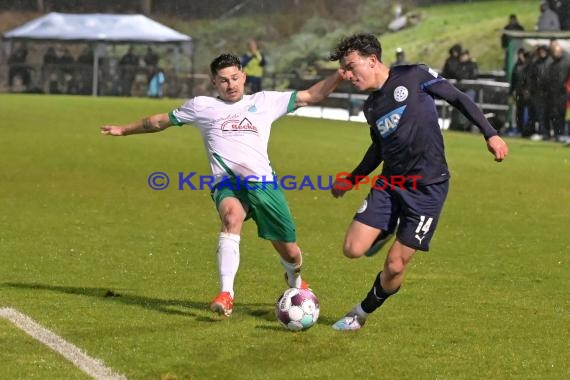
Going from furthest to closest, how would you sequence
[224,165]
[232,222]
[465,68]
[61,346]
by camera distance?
1. [465,68]
2. [224,165]
3. [232,222]
4. [61,346]

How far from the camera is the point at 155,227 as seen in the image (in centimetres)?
1491

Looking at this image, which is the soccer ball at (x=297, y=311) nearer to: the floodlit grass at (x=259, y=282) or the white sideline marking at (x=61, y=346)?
the floodlit grass at (x=259, y=282)

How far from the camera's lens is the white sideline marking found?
7559 mm

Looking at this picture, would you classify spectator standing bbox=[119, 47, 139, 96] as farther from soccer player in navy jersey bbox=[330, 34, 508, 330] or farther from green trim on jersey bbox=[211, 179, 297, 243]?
soccer player in navy jersey bbox=[330, 34, 508, 330]

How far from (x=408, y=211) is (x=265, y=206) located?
1.21 m

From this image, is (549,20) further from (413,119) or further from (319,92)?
(413,119)

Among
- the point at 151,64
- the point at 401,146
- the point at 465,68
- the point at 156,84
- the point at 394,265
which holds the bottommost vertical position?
the point at 156,84

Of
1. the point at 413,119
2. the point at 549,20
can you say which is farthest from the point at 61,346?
the point at 549,20

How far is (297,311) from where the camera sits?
879cm

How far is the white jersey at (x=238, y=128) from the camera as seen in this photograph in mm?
9648

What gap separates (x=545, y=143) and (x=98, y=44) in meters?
26.3

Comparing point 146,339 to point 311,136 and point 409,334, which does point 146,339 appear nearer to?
point 409,334

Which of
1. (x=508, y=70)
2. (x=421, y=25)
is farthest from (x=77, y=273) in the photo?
(x=421, y=25)

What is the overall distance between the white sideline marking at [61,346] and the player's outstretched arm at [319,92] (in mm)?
2465
